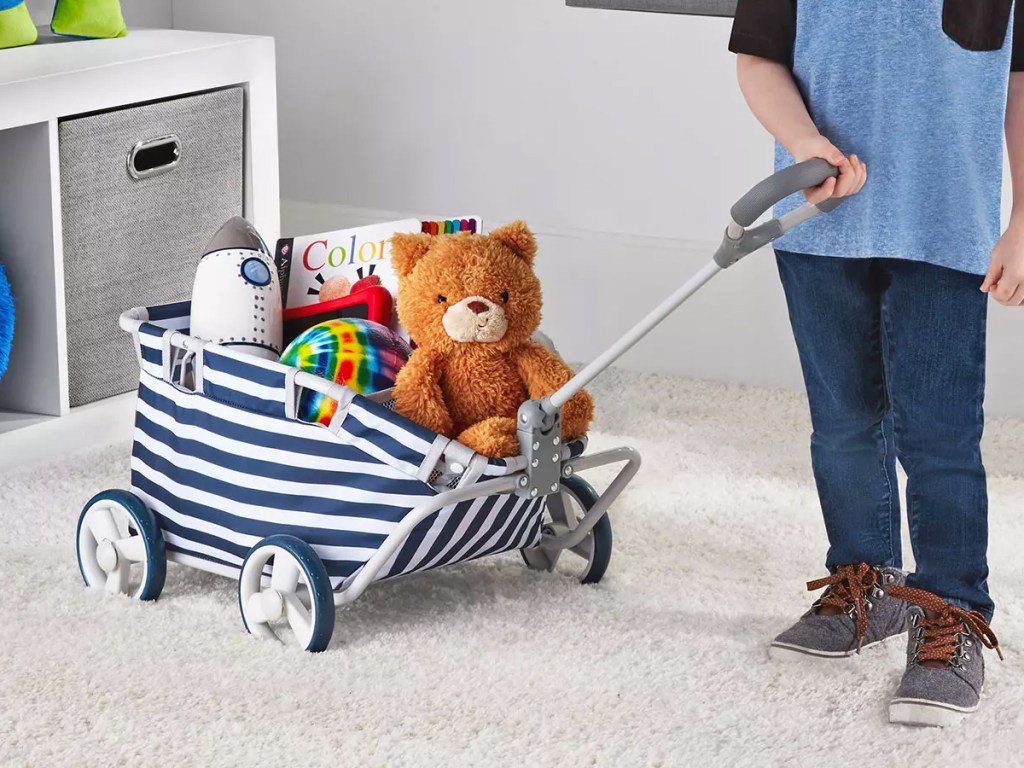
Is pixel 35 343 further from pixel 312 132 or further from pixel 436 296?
pixel 312 132

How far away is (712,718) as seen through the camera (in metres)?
1.23

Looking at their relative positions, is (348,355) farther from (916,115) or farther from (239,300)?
(916,115)

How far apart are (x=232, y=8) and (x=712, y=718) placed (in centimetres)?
192

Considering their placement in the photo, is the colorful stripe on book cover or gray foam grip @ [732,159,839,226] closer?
gray foam grip @ [732,159,839,226]

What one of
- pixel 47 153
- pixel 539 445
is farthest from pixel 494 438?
pixel 47 153

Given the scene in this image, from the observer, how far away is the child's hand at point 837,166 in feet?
3.73

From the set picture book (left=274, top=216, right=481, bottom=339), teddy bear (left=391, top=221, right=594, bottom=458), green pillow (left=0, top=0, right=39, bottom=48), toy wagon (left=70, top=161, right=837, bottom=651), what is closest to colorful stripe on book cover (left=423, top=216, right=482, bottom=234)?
picture book (left=274, top=216, right=481, bottom=339)

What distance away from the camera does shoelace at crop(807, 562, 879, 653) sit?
1.34 m

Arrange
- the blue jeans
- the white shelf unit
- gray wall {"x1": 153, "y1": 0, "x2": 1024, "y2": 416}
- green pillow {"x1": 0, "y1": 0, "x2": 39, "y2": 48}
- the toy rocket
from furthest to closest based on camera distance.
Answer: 1. gray wall {"x1": 153, "y1": 0, "x2": 1024, "y2": 416}
2. green pillow {"x1": 0, "y1": 0, "x2": 39, "y2": 48}
3. the white shelf unit
4. the toy rocket
5. the blue jeans

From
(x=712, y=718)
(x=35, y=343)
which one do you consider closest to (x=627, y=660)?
(x=712, y=718)

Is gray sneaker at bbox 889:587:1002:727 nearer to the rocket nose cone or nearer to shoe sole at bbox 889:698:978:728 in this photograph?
shoe sole at bbox 889:698:978:728

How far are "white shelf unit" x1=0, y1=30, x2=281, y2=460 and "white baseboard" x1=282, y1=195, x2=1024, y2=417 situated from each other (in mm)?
710

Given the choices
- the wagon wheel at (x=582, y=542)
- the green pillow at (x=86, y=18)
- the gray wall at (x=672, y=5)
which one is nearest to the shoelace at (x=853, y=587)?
the wagon wheel at (x=582, y=542)

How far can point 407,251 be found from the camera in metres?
1.37
